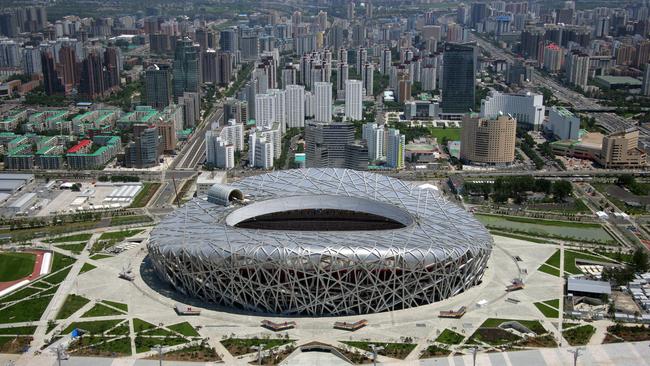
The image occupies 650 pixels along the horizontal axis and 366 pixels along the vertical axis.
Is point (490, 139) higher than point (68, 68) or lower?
lower

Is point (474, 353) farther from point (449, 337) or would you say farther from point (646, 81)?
point (646, 81)

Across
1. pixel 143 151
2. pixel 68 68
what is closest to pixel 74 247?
pixel 143 151

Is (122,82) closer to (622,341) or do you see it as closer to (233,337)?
(233,337)

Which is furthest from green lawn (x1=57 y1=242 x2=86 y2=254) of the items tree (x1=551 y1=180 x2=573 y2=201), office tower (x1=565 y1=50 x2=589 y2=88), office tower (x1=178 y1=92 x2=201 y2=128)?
office tower (x1=565 y1=50 x2=589 y2=88)

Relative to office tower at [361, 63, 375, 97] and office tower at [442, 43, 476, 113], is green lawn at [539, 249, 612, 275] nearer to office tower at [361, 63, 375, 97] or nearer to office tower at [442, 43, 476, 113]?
office tower at [442, 43, 476, 113]

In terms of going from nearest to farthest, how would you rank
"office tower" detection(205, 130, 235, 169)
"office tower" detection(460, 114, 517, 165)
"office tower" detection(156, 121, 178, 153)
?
"office tower" detection(460, 114, 517, 165)
"office tower" detection(205, 130, 235, 169)
"office tower" detection(156, 121, 178, 153)

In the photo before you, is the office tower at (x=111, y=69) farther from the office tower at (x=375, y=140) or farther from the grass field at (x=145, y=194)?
the office tower at (x=375, y=140)

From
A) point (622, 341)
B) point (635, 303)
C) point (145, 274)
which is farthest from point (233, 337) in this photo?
point (635, 303)
